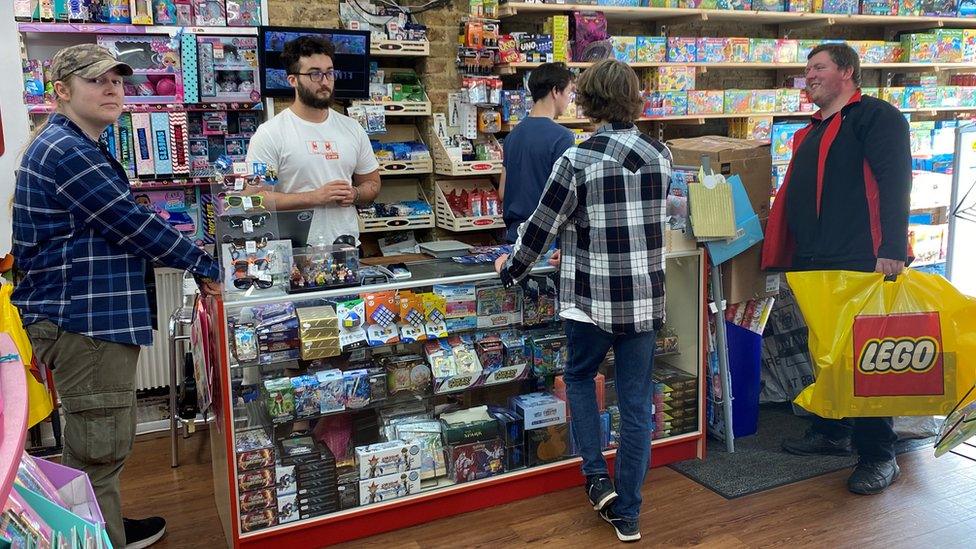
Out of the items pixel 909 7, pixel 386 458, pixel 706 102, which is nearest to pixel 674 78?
pixel 706 102

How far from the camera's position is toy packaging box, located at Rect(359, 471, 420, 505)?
315 cm

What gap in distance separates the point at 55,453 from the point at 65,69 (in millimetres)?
2381

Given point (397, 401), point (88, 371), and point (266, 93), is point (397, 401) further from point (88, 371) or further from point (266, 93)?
point (266, 93)

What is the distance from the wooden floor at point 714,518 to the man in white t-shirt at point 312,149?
1355 millimetres

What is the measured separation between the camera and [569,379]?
3209 mm

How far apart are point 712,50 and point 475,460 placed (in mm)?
4006

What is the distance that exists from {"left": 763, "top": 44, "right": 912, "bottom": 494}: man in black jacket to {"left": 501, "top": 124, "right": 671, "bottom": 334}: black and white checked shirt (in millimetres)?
1053

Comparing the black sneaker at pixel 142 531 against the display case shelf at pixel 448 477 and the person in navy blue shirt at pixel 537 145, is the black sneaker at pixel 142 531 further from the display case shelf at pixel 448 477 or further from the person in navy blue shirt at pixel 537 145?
the person in navy blue shirt at pixel 537 145

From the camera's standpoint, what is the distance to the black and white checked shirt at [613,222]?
113 inches

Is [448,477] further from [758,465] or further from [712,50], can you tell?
[712,50]

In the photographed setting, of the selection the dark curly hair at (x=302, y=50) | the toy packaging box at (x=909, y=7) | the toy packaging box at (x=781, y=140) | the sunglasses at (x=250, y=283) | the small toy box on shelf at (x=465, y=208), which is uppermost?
the toy packaging box at (x=909, y=7)

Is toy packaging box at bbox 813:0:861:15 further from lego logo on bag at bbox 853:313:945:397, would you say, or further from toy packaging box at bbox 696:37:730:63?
lego logo on bag at bbox 853:313:945:397

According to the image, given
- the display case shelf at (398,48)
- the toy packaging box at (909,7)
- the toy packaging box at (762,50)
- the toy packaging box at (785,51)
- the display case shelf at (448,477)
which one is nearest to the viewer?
the display case shelf at (448,477)

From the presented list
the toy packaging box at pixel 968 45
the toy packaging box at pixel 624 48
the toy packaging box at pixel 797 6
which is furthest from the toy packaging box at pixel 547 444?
the toy packaging box at pixel 968 45
